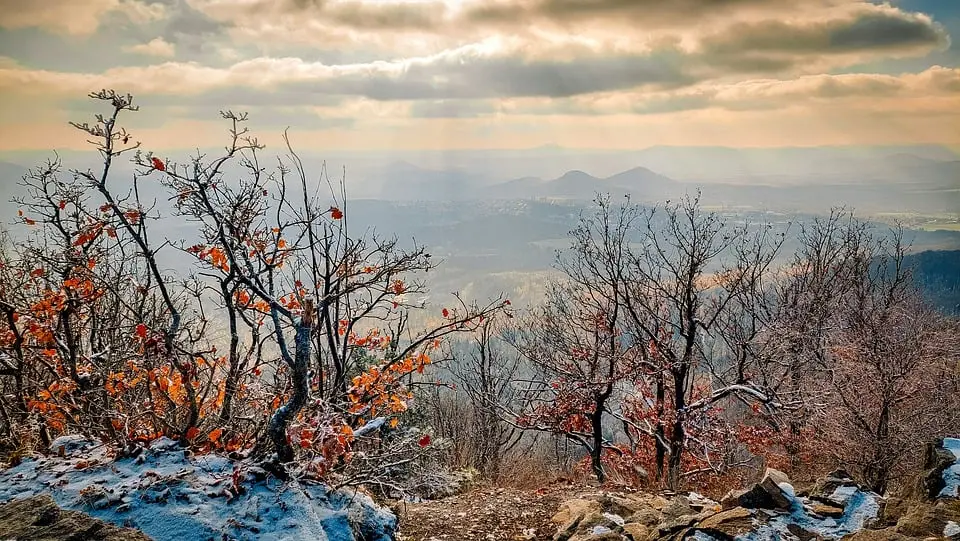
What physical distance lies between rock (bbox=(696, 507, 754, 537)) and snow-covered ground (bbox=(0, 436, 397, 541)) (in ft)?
12.4

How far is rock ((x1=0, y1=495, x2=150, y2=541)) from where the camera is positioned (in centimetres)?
451

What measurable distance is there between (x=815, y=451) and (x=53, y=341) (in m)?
20.7

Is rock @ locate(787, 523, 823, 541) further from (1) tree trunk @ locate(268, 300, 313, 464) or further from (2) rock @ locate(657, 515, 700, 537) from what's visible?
(1) tree trunk @ locate(268, 300, 313, 464)

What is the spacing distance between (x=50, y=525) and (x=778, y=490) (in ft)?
25.6

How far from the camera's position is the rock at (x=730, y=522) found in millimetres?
6755

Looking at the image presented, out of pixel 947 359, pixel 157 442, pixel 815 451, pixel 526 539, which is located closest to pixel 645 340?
pixel 815 451

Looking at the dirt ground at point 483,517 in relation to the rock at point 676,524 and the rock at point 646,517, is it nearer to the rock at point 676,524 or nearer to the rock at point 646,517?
the rock at point 646,517

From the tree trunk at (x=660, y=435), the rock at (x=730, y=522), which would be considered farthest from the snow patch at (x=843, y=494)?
the tree trunk at (x=660, y=435)

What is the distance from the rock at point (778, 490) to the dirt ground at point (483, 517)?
3.16 m

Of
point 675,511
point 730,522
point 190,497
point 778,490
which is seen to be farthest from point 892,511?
point 190,497

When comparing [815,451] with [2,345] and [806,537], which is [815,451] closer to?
[806,537]

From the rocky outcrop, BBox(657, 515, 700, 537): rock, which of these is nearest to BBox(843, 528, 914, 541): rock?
the rocky outcrop

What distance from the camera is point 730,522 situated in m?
6.93

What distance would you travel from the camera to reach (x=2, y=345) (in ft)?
28.2
